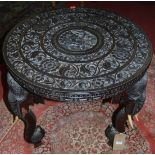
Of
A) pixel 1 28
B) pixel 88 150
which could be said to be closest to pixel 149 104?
pixel 88 150

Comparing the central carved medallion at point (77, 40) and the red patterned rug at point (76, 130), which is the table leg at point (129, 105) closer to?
the red patterned rug at point (76, 130)

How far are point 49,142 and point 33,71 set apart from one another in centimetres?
94

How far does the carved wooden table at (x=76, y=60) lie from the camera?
2.12 meters

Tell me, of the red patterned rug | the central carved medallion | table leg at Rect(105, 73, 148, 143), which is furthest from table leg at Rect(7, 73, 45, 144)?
table leg at Rect(105, 73, 148, 143)

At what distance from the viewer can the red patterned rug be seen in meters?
2.82

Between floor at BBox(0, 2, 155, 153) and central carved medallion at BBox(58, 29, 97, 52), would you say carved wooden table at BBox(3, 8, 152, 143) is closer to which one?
central carved medallion at BBox(58, 29, 97, 52)

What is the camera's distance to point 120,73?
2.19 metres

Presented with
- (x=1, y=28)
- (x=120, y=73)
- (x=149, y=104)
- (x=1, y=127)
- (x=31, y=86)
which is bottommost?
(x=1, y=127)

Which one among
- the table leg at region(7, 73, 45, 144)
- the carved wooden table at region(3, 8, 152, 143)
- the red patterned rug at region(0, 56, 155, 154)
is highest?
the carved wooden table at region(3, 8, 152, 143)

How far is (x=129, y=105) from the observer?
2.51 meters

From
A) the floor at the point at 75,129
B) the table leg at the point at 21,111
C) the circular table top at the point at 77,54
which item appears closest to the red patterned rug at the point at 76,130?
the floor at the point at 75,129

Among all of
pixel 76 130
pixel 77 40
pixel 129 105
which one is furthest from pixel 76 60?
pixel 76 130

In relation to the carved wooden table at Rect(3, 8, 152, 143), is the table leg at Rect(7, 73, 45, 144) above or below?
below

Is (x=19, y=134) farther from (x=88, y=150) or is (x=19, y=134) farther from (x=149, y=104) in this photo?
(x=149, y=104)
